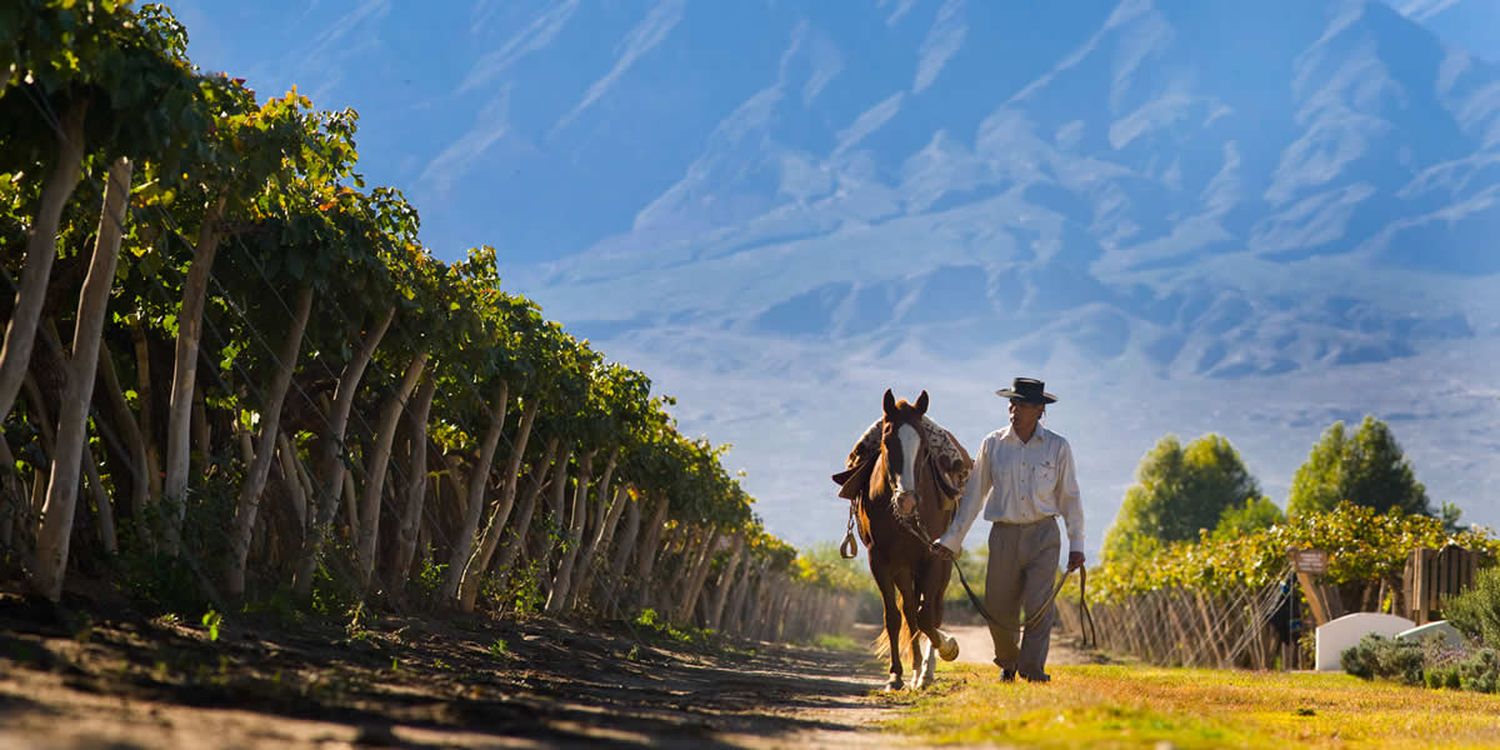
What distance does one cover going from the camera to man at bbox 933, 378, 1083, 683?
13.1 metres

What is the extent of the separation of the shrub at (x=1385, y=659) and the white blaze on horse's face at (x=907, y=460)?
411 inches

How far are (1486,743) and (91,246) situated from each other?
→ 10.4 metres

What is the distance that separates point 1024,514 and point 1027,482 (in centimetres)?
25

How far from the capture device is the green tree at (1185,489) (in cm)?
12656

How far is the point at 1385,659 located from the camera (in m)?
22.4

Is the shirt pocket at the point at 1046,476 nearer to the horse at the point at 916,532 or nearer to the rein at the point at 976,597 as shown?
the rein at the point at 976,597

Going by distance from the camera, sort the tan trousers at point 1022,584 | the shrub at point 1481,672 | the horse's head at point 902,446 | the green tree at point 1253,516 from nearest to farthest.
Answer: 1. the tan trousers at point 1022,584
2. the horse's head at point 902,446
3. the shrub at point 1481,672
4. the green tree at point 1253,516

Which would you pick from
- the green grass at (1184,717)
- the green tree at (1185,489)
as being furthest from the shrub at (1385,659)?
the green tree at (1185,489)

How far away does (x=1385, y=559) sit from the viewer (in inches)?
1242

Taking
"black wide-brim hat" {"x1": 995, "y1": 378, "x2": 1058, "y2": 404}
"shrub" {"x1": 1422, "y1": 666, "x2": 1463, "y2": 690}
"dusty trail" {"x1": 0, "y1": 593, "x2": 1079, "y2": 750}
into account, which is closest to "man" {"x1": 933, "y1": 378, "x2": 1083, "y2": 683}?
"black wide-brim hat" {"x1": 995, "y1": 378, "x2": 1058, "y2": 404}

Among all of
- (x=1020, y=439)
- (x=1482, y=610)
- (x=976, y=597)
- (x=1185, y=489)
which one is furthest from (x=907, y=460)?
(x=1185, y=489)

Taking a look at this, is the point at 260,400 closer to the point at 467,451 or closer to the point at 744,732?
the point at 744,732

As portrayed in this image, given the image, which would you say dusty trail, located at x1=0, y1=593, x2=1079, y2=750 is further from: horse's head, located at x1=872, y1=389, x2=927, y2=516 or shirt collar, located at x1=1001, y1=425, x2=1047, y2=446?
shirt collar, located at x1=1001, y1=425, x2=1047, y2=446

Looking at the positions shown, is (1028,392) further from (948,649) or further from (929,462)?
(948,649)
